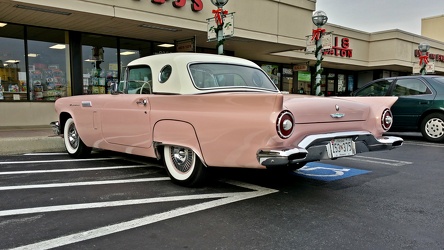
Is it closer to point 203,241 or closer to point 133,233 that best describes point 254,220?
point 203,241

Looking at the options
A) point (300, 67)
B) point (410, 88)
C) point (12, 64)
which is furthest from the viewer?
point (300, 67)

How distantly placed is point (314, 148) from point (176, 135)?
1583 mm

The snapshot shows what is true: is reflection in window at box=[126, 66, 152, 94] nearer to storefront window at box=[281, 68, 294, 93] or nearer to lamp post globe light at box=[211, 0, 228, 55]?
lamp post globe light at box=[211, 0, 228, 55]

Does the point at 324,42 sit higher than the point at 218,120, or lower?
higher

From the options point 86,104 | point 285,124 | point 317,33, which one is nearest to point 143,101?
point 86,104

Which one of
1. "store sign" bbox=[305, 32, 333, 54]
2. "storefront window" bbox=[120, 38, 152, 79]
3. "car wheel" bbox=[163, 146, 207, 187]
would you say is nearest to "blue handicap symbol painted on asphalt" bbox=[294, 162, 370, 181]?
"car wheel" bbox=[163, 146, 207, 187]

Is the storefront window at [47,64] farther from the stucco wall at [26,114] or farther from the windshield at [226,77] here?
the windshield at [226,77]

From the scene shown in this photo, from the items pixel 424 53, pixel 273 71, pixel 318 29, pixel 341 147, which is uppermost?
pixel 424 53

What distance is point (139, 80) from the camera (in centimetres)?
515

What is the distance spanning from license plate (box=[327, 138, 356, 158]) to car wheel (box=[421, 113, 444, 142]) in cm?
554

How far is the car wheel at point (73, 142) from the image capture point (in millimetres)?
6312

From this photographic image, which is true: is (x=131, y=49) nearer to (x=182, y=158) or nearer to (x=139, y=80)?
(x=139, y=80)

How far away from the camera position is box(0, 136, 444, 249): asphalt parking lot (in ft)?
9.53

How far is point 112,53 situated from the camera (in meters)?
12.5
